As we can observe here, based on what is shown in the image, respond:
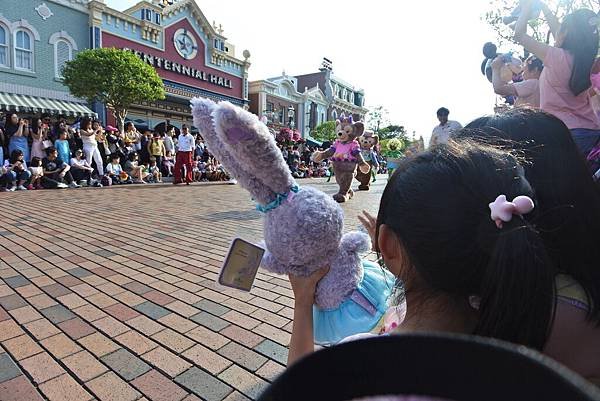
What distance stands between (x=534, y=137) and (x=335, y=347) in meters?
1.08

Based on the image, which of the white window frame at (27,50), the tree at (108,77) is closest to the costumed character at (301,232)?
the tree at (108,77)

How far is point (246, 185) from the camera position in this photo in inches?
54.9

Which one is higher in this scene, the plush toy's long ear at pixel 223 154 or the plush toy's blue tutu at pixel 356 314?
the plush toy's long ear at pixel 223 154

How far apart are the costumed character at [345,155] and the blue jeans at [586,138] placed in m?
4.33

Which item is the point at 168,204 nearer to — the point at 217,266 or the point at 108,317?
the point at 217,266

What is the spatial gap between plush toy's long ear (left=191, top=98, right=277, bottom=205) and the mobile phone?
19 cm

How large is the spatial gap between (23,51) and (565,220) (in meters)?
21.1

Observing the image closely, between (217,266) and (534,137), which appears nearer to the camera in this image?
(534,137)

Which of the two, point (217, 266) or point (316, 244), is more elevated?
point (316, 244)

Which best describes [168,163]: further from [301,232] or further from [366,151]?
[301,232]

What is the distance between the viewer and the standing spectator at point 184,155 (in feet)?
37.5

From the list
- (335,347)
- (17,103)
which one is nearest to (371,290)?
(335,347)

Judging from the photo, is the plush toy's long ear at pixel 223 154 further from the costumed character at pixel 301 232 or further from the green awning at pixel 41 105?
the green awning at pixel 41 105

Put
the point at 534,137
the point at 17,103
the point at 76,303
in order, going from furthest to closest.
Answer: the point at 17,103
the point at 76,303
the point at 534,137
